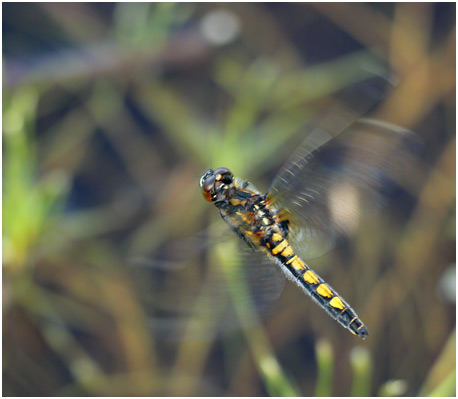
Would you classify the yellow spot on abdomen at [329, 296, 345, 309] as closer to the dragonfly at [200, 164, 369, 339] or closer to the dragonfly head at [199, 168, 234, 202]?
the dragonfly at [200, 164, 369, 339]

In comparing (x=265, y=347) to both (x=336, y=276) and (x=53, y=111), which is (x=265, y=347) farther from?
(x=53, y=111)

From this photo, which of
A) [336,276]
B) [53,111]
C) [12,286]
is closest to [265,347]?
[336,276]

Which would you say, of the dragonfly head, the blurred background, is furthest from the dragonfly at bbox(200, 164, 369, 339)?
the blurred background

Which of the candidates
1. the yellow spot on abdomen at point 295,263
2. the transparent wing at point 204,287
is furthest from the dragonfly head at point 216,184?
the yellow spot on abdomen at point 295,263

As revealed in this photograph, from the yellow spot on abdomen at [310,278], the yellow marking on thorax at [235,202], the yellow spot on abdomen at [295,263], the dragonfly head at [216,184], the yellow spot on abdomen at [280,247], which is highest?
the dragonfly head at [216,184]

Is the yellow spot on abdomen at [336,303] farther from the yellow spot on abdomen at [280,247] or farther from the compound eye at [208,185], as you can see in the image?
the compound eye at [208,185]
